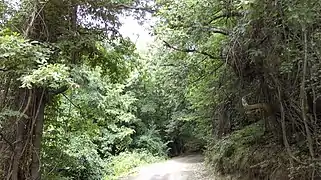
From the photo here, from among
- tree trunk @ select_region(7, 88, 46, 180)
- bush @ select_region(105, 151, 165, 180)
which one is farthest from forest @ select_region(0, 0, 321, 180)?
bush @ select_region(105, 151, 165, 180)

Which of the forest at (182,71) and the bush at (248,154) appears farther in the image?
the bush at (248,154)

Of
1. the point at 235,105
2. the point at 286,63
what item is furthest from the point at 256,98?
the point at 286,63

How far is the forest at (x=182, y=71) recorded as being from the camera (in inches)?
191

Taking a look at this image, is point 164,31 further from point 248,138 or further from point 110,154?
point 110,154

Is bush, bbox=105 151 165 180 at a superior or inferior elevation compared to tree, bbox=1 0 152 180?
inferior

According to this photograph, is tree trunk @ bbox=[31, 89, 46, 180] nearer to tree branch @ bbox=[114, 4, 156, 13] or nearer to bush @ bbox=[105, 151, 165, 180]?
tree branch @ bbox=[114, 4, 156, 13]

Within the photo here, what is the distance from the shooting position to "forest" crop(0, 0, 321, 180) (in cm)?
486

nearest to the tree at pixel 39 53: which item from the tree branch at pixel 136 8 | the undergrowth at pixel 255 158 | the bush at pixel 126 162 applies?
the tree branch at pixel 136 8

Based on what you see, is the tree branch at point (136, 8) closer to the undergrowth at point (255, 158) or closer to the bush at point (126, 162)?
the undergrowth at point (255, 158)

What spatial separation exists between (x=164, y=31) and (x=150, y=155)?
13.6 m

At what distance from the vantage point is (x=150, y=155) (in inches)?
804

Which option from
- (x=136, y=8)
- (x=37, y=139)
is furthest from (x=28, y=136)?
(x=136, y=8)

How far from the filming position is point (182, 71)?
8320mm

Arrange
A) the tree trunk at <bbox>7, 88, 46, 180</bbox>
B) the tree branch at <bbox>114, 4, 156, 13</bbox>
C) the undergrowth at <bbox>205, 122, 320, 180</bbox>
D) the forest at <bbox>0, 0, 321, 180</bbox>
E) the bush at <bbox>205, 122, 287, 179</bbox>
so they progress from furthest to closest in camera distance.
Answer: the tree branch at <bbox>114, 4, 156, 13</bbox> → the bush at <bbox>205, 122, 287, 179</bbox> → the tree trunk at <bbox>7, 88, 46, 180</bbox> → the undergrowth at <bbox>205, 122, 320, 180</bbox> → the forest at <bbox>0, 0, 321, 180</bbox>
